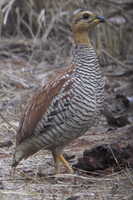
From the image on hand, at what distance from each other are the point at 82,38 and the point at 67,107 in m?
0.88

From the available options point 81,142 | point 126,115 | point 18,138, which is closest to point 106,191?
point 18,138

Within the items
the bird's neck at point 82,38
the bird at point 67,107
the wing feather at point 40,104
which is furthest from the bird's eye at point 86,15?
the wing feather at point 40,104

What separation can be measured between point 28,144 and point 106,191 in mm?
1134

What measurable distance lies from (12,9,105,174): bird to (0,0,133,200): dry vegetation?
12.2 inches

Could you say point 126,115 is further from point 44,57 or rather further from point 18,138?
point 44,57

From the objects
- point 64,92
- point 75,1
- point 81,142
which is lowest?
point 81,142

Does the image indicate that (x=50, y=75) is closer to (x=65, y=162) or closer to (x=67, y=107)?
(x=65, y=162)

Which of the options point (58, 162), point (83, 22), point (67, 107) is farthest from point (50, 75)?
point (67, 107)

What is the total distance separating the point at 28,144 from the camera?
20.6ft

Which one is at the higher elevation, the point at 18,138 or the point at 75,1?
the point at 75,1

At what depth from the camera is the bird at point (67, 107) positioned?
235 inches

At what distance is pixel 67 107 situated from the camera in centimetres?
599

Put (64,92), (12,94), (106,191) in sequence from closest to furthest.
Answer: (106,191) < (64,92) < (12,94)

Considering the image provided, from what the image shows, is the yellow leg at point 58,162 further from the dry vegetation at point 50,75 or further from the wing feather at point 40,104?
the wing feather at point 40,104
